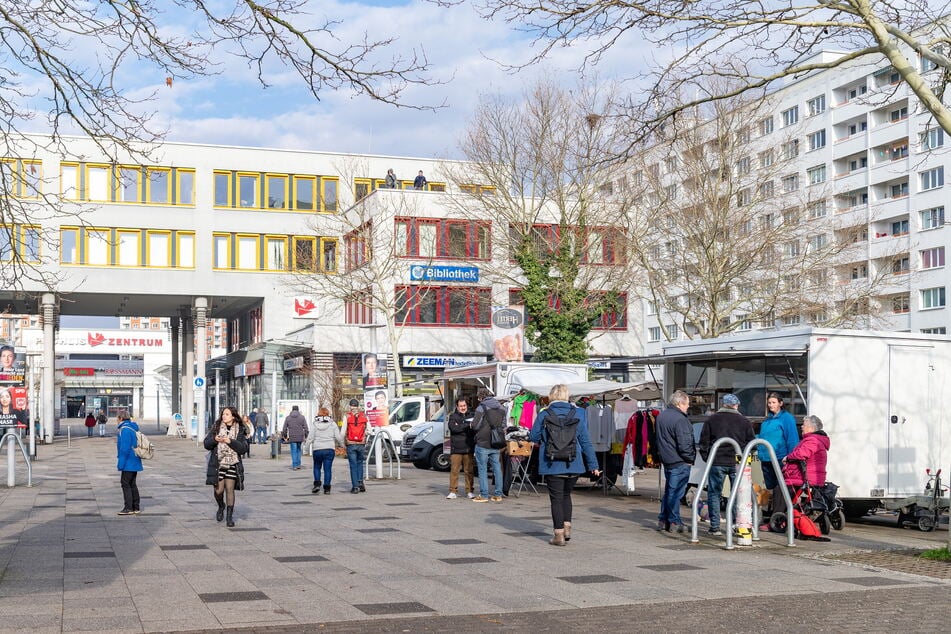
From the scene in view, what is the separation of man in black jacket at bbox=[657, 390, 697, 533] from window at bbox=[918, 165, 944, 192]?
57.4m

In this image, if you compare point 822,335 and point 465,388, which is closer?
point 822,335

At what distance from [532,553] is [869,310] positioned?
27992 mm

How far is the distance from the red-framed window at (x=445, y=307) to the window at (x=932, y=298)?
30.7m

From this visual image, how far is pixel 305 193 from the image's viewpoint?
2188 inches

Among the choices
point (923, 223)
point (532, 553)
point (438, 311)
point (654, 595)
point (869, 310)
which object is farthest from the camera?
point (923, 223)

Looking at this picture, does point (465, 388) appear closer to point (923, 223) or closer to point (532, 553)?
point (532, 553)

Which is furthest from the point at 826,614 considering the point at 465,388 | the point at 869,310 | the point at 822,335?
the point at 869,310

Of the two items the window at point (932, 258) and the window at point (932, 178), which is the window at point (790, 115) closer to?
the window at point (932, 178)

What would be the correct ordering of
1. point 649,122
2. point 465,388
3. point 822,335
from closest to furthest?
point 649,122, point 822,335, point 465,388

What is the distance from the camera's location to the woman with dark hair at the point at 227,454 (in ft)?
48.2

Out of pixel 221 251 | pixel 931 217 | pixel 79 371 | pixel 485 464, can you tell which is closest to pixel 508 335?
pixel 485 464

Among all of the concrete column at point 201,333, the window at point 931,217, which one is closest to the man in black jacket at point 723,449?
the concrete column at point 201,333

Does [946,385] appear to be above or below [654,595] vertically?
above

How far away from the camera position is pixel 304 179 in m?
55.5
